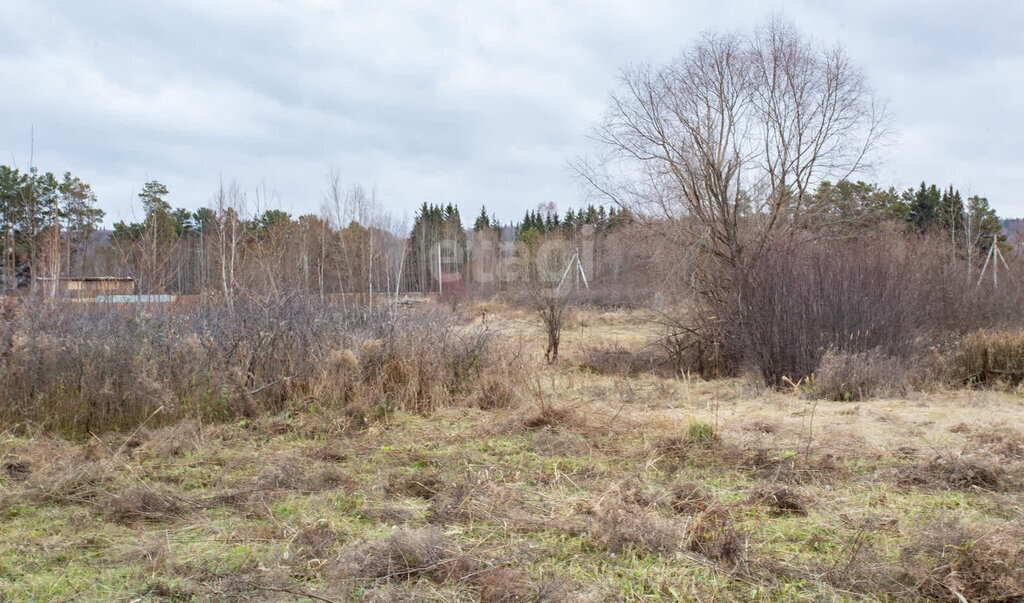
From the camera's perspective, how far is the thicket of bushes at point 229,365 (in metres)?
7.14

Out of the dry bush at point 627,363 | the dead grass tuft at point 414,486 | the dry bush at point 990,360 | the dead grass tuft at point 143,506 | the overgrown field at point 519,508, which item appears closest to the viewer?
the overgrown field at point 519,508

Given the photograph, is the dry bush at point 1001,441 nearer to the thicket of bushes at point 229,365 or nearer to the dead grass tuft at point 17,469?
the thicket of bushes at point 229,365

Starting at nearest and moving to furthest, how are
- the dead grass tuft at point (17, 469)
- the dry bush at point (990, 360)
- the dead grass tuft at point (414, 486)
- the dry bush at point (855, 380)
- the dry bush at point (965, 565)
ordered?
the dry bush at point (965, 565), the dead grass tuft at point (414, 486), the dead grass tuft at point (17, 469), the dry bush at point (855, 380), the dry bush at point (990, 360)

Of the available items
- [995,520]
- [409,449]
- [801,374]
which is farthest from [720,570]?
[801,374]

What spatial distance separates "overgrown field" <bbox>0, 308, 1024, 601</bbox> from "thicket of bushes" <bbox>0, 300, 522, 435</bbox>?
26 centimetres

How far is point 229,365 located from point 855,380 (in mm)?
8144

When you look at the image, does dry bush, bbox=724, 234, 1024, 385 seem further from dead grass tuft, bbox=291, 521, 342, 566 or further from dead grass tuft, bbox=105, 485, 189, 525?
dead grass tuft, bbox=105, 485, 189, 525

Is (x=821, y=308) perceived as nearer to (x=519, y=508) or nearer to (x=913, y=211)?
(x=519, y=508)

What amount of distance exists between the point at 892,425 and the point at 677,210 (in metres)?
10.2

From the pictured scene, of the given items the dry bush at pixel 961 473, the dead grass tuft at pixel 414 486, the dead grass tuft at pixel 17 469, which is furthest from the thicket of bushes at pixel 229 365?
the dry bush at pixel 961 473

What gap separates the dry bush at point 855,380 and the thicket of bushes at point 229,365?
4.37m

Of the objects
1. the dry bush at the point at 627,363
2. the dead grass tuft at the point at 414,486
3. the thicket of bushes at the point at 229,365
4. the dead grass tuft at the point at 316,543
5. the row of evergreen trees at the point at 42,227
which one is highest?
the row of evergreen trees at the point at 42,227

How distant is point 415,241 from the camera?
6091 centimetres

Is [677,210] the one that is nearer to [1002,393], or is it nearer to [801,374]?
[801,374]
